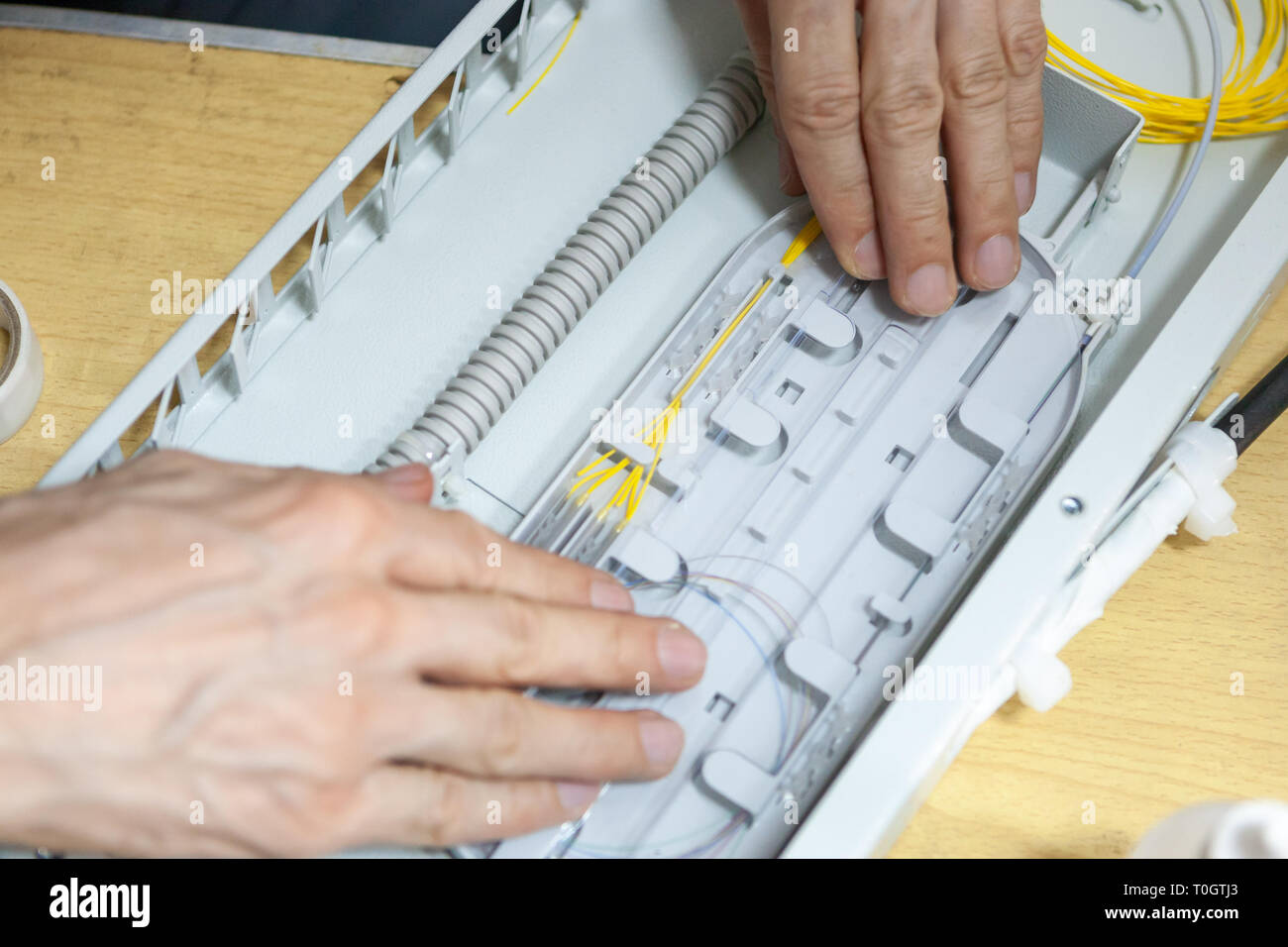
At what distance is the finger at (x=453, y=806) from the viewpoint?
67 centimetres

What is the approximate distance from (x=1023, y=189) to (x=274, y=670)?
0.62m

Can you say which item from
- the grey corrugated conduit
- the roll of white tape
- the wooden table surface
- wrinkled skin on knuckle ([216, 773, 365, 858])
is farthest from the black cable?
the roll of white tape

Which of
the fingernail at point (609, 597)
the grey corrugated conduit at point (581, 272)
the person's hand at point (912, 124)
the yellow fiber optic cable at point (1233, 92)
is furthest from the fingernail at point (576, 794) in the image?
the yellow fiber optic cable at point (1233, 92)

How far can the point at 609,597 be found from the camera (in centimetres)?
76

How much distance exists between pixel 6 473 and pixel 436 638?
0.46 m

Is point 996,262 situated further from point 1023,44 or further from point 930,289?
point 1023,44

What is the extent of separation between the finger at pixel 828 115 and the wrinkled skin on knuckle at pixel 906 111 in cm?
2

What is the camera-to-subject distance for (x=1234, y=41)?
1.03 meters

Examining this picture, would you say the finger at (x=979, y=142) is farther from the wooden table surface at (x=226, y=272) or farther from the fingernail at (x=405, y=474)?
the fingernail at (x=405, y=474)

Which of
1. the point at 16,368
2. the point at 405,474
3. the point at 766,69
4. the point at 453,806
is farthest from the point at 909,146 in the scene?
the point at 16,368

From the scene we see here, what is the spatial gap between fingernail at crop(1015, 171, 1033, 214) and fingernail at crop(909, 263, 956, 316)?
92mm
